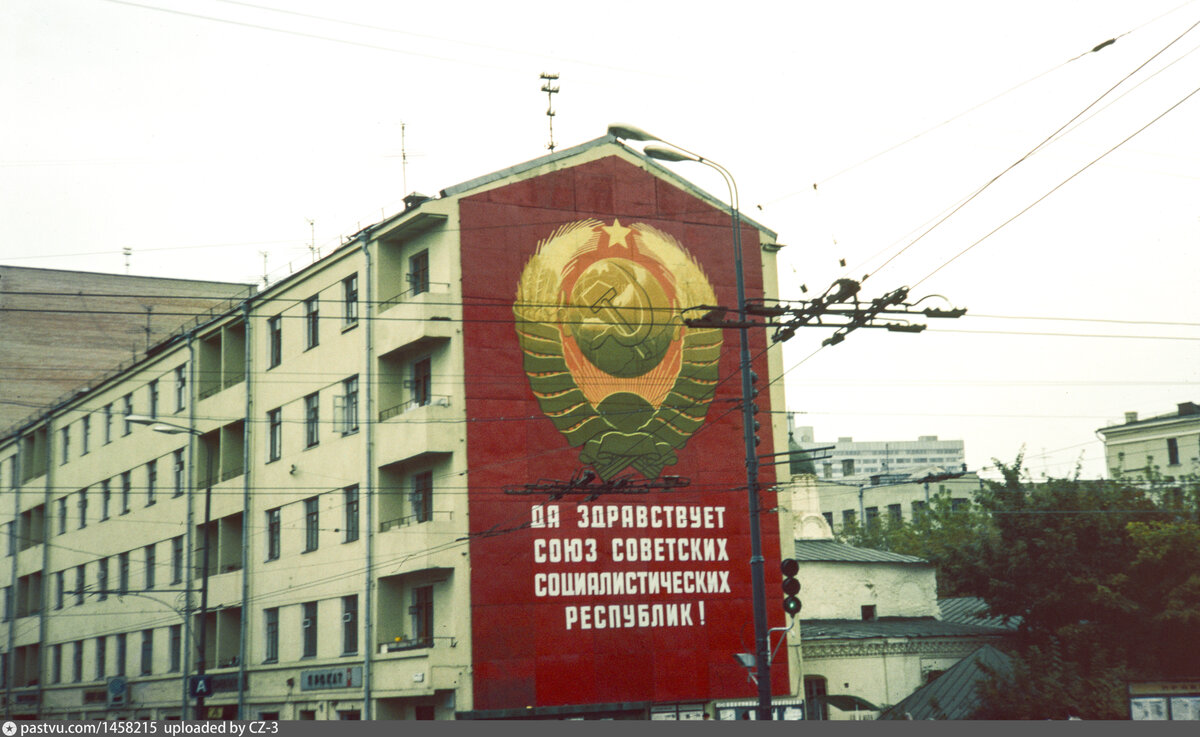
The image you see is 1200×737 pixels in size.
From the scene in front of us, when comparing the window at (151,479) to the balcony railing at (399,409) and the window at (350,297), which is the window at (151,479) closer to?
the window at (350,297)

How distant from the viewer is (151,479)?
55.6 meters

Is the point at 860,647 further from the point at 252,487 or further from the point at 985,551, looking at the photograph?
the point at 252,487

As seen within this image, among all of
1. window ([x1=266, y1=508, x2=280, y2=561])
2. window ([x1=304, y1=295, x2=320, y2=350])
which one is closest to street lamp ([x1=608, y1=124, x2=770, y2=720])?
window ([x1=304, y1=295, x2=320, y2=350])

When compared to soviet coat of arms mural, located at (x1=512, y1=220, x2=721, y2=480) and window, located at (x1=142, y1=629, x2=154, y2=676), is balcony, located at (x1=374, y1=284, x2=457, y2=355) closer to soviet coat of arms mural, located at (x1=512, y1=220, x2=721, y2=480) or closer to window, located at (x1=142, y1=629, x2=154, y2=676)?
soviet coat of arms mural, located at (x1=512, y1=220, x2=721, y2=480)

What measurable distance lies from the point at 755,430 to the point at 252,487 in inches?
1001

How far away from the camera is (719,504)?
41.0 meters

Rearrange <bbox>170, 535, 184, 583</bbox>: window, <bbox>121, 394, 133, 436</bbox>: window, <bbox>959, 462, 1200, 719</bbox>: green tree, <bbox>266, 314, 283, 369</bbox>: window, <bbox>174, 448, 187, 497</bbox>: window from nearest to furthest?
1. <bbox>959, 462, 1200, 719</bbox>: green tree
2. <bbox>266, 314, 283, 369</bbox>: window
3. <bbox>170, 535, 184, 583</bbox>: window
4. <bbox>174, 448, 187, 497</bbox>: window
5. <bbox>121, 394, 133, 436</bbox>: window

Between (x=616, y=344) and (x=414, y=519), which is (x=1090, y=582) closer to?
(x=616, y=344)

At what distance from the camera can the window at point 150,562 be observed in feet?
179

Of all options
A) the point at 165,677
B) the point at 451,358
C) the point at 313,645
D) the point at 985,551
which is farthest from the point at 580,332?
the point at 165,677

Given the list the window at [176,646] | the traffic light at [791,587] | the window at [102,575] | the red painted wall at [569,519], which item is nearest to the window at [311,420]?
the red painted wall at [569,519]

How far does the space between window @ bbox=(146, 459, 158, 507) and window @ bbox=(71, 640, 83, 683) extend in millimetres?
10382

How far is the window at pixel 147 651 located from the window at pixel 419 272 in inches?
913

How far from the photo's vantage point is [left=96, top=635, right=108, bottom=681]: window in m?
57.9
